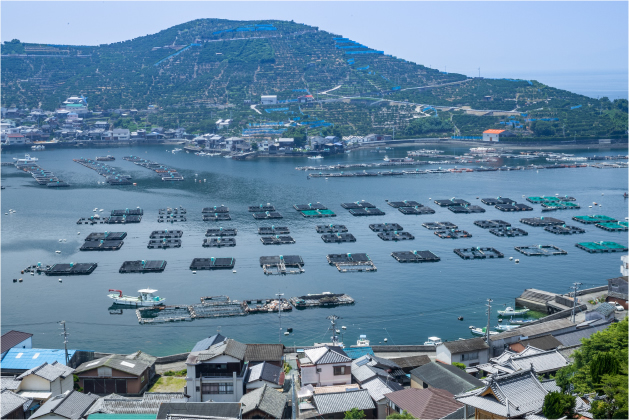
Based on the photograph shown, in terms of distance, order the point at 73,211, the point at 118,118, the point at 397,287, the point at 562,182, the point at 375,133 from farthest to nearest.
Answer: the point at 118,118, the point at 375,133, the point at 562,182, the point at 73,211, the point at 397,287

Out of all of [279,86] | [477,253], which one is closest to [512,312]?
[477,253]

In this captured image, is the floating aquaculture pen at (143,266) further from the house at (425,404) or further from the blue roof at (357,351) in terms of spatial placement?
the house at (425,404)

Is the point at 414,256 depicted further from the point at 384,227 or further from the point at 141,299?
the point at 141,299

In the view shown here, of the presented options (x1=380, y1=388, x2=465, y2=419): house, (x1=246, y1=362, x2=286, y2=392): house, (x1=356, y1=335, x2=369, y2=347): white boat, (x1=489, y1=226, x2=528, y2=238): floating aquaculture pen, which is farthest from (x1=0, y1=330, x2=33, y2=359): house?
(x1=489, y1=226, x2=528, y2=238): floating aquaculture pen

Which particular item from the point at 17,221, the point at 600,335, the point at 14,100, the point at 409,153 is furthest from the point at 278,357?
the point at 14,100

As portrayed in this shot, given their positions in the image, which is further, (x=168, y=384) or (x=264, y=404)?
(x=168, y=384)

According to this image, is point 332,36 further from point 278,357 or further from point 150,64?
point 278,357
